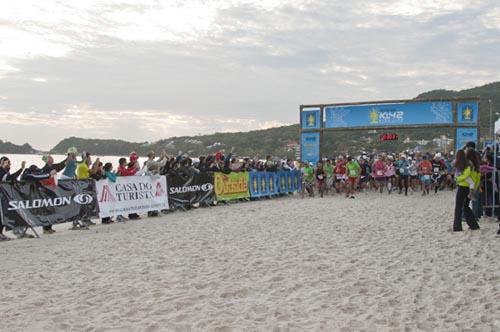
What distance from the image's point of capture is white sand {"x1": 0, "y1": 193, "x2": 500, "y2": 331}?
5086 millimetres

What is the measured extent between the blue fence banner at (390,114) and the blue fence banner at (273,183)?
4278mm

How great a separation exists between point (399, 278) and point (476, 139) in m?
20.2

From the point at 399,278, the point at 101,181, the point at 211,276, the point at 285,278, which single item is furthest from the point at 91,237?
the point at 399,278

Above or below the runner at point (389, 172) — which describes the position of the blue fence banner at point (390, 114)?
above

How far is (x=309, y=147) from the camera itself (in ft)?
89.1

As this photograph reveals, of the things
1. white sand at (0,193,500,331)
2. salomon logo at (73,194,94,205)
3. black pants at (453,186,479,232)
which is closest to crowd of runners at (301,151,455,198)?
white sand at (0,193,500,331)

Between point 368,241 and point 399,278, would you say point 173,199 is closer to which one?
point 368,241

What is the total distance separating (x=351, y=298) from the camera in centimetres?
578

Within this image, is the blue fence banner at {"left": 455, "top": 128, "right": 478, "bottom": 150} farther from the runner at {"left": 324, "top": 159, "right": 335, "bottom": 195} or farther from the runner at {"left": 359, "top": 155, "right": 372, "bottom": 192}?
the runner at {"left": 324, "top": 159, "right": 335, "bottom": 195}

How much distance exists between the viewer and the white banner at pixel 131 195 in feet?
43.3

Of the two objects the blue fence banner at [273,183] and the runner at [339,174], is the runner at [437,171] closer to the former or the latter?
the runner at [339,174]

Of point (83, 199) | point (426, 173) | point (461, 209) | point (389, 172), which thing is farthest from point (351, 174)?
point (83, 199)

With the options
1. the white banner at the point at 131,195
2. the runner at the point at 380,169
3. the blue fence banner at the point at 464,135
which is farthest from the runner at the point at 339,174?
the white banner at the point at 131,195

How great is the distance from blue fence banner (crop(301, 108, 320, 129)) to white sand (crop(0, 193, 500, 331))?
15613 millimetres
